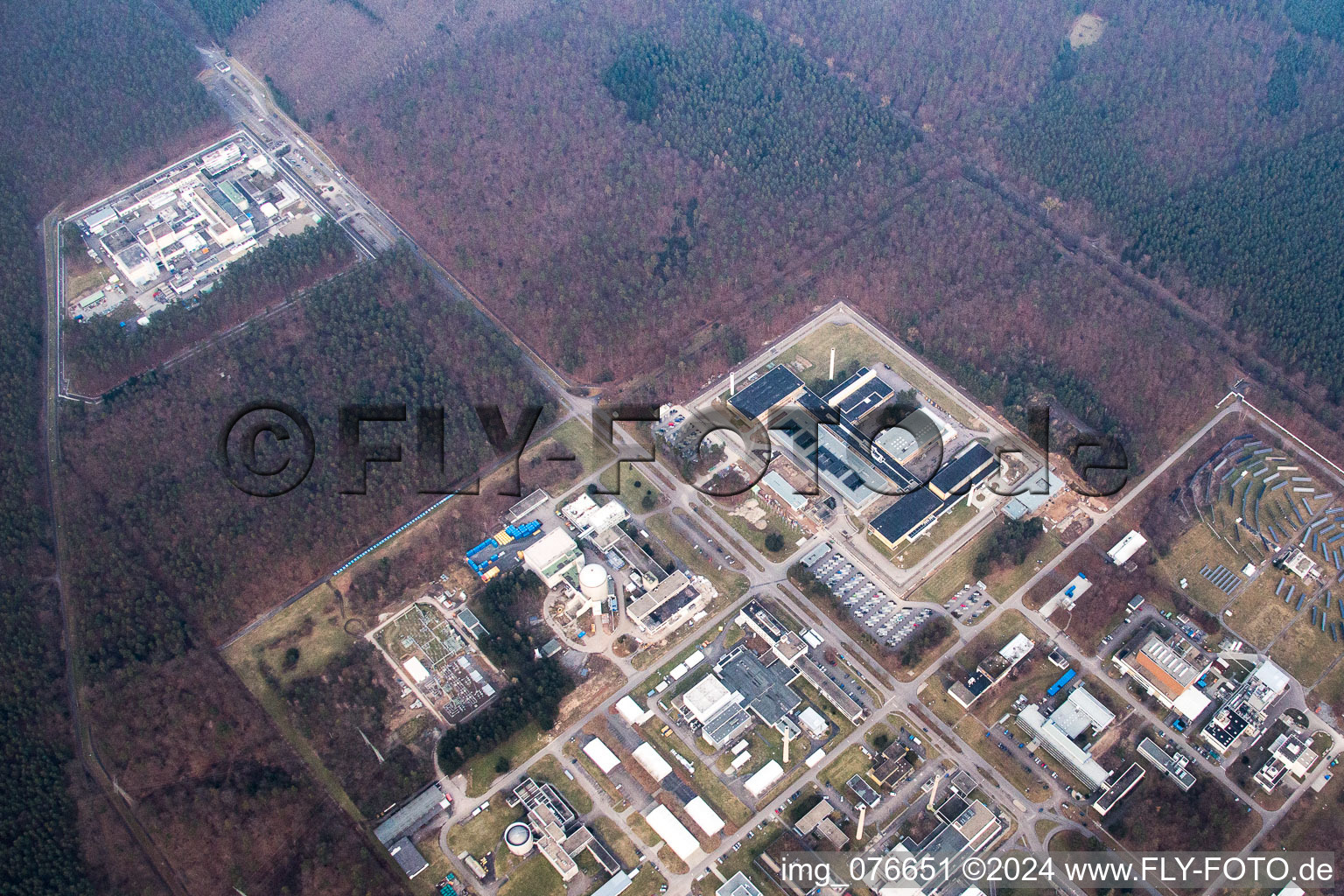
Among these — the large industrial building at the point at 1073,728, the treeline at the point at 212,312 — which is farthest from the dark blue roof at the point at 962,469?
the treeline at the point at 212,312

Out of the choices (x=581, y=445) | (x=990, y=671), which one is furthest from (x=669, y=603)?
(x=990, y=671)

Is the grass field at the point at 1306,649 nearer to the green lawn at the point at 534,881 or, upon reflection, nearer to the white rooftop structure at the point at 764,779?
the white rooftop structure at the point at 764,779

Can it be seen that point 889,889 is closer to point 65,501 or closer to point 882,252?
point 882,252

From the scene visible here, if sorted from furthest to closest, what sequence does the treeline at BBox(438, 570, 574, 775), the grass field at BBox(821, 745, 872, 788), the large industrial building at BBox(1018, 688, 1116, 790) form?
the treeline at BBox(438, 570, 574, 775) < the grass field at BBox(821, 745, 872, 788) < the large industrial building at BBox(1018, 688, 1116, 790)

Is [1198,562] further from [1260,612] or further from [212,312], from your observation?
[212,312]

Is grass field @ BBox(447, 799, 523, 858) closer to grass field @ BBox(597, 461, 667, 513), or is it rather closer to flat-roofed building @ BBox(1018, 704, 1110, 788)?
grass field @ BBox(597, 461, 667, 513)

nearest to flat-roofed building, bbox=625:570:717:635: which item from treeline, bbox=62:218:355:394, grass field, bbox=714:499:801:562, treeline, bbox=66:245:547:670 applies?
grass field, bbox=714:499:801:562

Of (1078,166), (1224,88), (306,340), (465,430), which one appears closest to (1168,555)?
(1078,166)
